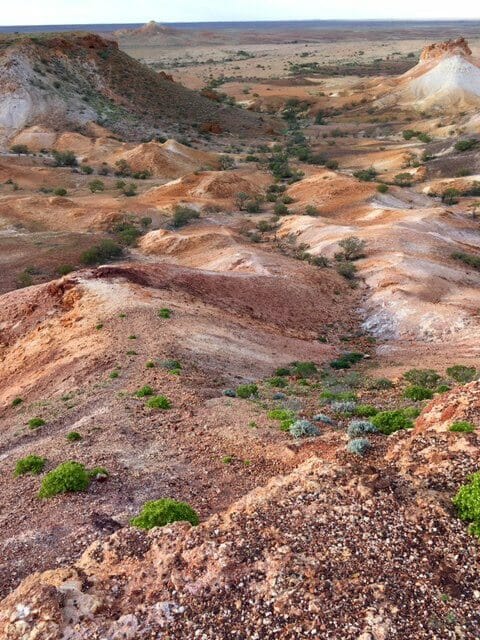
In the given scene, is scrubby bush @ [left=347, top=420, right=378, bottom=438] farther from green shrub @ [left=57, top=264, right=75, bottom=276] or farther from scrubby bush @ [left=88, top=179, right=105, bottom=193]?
scrubby bush @ [left=88, top=179, right=105, bottom=193]

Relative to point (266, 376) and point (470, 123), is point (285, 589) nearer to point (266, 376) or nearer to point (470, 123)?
point (266, 376)

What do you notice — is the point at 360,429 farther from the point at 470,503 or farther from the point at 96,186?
the point at 96,186

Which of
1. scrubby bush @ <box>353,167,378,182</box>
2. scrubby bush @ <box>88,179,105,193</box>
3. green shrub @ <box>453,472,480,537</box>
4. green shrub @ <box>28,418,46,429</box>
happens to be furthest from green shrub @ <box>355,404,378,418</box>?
scrubby bush @ <box>353,167,378,182</box>

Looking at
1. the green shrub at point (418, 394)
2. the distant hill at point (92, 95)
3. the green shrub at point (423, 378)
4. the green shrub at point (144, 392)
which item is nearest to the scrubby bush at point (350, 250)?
the green shrub at point (423, 378)

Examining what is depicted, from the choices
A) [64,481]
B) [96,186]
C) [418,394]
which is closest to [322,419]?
[418,394]

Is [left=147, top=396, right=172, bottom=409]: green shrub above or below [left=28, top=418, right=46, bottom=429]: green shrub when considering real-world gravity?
above

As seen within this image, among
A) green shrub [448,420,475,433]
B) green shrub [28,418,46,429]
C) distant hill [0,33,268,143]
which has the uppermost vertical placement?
distant hill [0,33,268,143]
